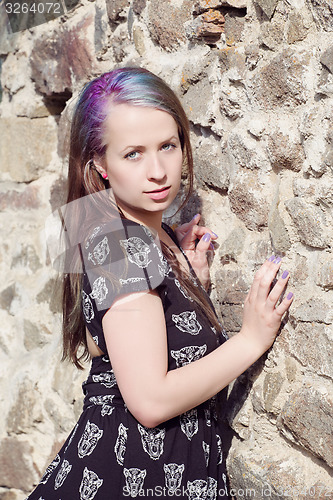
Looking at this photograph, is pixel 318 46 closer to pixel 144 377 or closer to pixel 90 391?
pixel 144 377

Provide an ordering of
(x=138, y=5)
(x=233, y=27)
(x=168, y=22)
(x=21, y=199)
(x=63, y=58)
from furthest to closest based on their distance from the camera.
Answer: (x=21, y=199) < (x=63, y=58) < (x=138, y=5) < (x=168, y=22) < (x=233, y=27)

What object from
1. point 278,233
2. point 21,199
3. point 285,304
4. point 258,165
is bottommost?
point 21,199

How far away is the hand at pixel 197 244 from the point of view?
189 centimetres

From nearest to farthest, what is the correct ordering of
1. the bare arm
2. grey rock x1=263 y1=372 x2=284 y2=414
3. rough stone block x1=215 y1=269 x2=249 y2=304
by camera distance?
1. the bare arm
2. grey rock x1=263 y1=372 x2=284 y2=414
3. rough stone block x1=215 y1=269 x2=249 y2=304

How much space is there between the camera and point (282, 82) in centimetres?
159

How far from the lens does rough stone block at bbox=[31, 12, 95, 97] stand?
2420mm

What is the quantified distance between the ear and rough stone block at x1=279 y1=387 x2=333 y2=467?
738mm

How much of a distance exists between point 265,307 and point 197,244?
1.25 ft

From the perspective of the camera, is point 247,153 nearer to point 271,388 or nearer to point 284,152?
point 284,152

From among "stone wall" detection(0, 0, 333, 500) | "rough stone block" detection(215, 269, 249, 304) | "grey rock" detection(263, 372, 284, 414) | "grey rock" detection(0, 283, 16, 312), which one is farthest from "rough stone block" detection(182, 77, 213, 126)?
"grey rock" detection(0, 283, 16, 312)

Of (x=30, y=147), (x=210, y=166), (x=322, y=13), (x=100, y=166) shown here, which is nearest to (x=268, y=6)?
(x=322, y=13)

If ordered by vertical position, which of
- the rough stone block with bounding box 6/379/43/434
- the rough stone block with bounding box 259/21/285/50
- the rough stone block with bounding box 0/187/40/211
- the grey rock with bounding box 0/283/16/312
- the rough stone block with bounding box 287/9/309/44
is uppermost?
the rough stone block with bounding box 287/9/309/44

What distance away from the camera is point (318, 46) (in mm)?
1501

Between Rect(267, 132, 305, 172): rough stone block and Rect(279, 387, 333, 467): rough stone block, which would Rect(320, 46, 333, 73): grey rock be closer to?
Rect(267, 132, 305, 172): rough stone block
